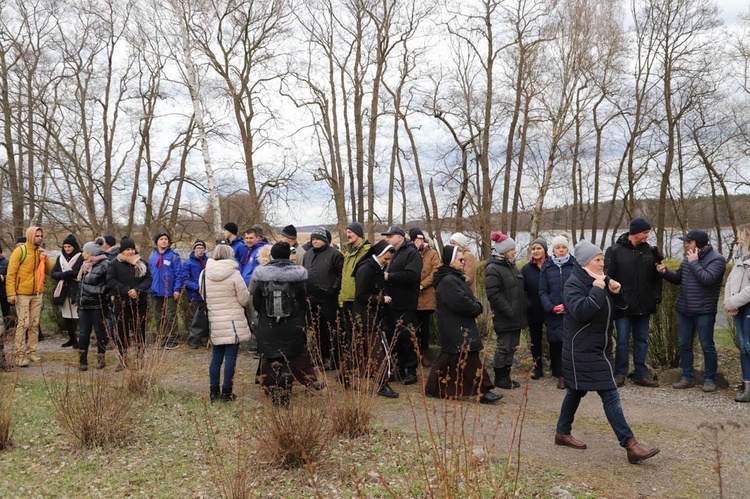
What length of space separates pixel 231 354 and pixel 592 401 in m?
3.99

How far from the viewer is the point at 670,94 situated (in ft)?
76.2

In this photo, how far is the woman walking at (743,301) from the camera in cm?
607

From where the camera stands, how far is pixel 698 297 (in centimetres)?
648

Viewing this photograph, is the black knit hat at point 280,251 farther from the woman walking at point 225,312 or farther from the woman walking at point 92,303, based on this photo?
the woman walking at point 92,303

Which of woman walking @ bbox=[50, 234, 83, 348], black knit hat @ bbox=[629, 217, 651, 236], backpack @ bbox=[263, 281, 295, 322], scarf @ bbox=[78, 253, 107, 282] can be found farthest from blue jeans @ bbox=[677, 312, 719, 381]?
woman walking @ bbox=[50, 234, 83, 348]

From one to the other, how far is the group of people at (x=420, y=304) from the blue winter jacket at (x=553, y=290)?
0.05 feet

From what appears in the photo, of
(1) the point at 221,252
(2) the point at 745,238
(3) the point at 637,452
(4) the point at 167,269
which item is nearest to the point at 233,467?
(1) the point at 221,252

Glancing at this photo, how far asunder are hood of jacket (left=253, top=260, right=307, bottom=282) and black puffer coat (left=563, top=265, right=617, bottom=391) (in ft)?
8.66

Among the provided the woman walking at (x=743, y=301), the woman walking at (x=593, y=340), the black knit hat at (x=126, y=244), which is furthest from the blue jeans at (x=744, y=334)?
the black knit hat at (x=126, y=244)

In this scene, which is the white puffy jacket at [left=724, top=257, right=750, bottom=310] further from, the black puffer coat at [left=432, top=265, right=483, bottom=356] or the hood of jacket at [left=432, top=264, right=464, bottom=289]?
the hood of jacket at [left=432, top=264, right=464, bottom=289]

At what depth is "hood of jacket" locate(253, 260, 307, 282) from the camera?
5.79m

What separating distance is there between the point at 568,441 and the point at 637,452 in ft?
1.92

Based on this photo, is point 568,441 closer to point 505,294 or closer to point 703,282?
point 505,294

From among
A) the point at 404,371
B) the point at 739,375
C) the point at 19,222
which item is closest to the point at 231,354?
the point at 404,371
